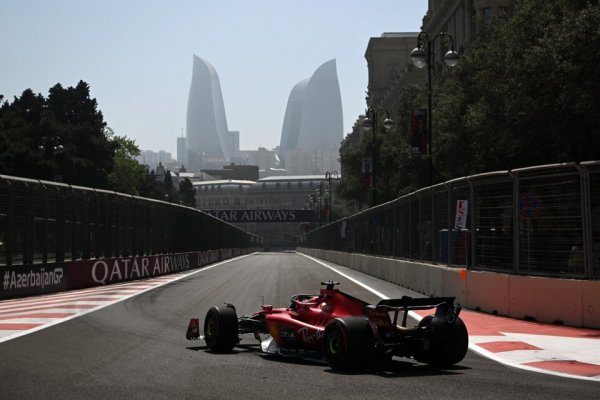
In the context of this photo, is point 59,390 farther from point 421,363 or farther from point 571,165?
point 571,165

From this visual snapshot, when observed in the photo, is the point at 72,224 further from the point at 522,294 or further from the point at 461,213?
the point at 522,294

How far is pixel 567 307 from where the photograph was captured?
46.6 ft

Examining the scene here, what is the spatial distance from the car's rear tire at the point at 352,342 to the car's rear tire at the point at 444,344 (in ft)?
2.19

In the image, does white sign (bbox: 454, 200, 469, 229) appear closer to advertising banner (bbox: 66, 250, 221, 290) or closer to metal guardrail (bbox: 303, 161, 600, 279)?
metal guardrail (bbox: 303, 161, 600, 279)

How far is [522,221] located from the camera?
50.7 ft

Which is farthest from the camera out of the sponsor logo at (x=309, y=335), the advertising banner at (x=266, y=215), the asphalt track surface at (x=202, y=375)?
the advertising banner at (x=266, y=215)

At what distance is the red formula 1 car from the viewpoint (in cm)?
893

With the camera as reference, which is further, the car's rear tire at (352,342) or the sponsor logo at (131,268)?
the sponsor logo at (131,268)

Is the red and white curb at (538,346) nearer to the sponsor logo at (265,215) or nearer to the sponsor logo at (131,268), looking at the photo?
the sponsor logo at (131,268)

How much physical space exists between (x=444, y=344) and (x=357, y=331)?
1.05m

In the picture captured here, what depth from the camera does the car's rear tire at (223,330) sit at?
10.7 m

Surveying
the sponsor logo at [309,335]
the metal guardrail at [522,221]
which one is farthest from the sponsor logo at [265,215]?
the sponsor logo at [309,335]

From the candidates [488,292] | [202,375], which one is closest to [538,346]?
[202,375]

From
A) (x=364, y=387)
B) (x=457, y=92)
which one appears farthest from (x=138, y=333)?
(x=457, y=92)
